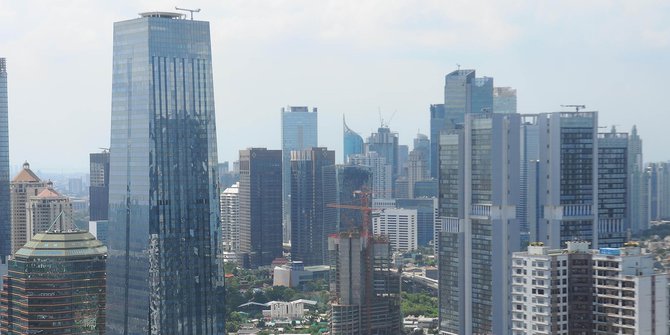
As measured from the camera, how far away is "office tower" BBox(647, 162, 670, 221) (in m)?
44.5

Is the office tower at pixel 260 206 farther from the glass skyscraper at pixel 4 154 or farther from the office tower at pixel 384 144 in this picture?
the office tower at pixel 384 144

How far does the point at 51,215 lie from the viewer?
4994cm

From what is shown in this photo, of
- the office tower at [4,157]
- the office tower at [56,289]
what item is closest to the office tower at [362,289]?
the office tower at [56,289]

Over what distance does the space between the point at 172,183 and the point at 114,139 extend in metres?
1.84

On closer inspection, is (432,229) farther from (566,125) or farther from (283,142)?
(566,125)

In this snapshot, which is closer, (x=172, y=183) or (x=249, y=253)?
A: (x=172, y=183)

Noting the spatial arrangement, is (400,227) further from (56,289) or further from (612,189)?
(56,289)

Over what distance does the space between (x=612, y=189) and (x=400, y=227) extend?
38.6 metres

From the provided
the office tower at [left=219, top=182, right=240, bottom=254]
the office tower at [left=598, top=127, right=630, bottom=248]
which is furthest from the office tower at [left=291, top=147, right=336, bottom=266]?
the office tower at [left=598, top=127, right=630, bottom=248]

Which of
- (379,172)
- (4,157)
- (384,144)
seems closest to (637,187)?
(4,157)

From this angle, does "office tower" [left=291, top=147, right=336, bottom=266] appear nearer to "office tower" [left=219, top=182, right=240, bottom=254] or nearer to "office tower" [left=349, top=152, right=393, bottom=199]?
"office tower" [left=219, top=182, right=240, bottom=254]

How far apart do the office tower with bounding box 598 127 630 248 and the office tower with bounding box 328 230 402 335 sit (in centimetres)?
906

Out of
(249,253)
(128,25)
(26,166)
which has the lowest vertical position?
(249,253)

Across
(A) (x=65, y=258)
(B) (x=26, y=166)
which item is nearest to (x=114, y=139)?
(A) (x=65, y=258)
